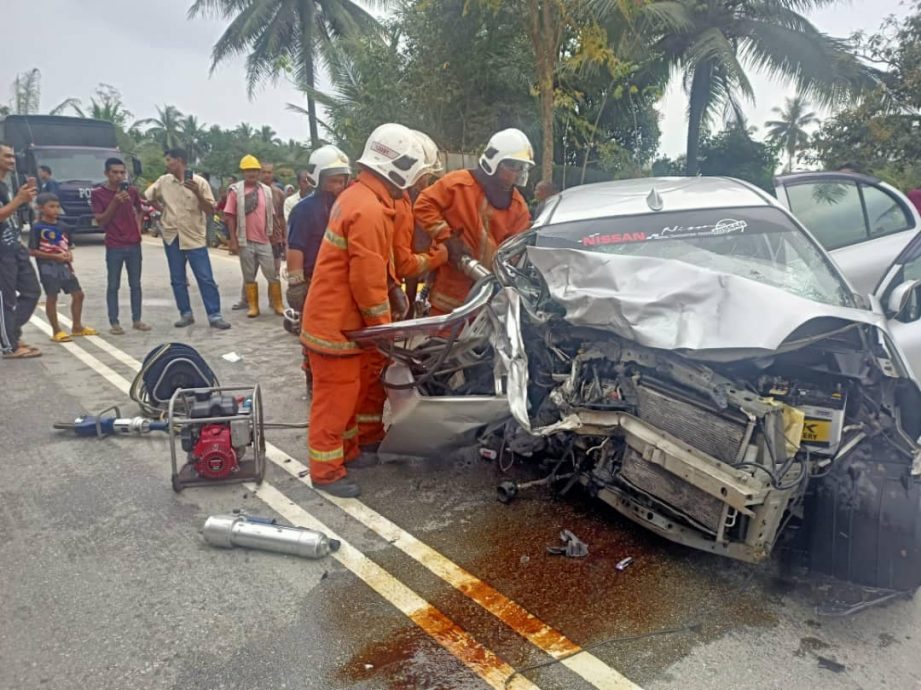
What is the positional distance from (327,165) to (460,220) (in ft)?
3.82

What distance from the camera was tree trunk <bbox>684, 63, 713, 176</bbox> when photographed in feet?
53.7

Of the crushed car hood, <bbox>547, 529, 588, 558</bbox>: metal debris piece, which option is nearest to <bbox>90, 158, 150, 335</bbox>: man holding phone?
the crushed car hood

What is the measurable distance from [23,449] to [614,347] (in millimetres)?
3674

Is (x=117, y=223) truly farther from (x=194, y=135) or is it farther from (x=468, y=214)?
(x=194, y=135)

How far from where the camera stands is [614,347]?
3.16 meters

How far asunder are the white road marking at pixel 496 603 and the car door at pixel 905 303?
8.12ft

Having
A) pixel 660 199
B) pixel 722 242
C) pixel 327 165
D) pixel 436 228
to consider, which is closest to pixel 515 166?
pixel 436 228

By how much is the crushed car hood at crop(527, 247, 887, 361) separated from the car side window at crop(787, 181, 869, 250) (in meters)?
2.43

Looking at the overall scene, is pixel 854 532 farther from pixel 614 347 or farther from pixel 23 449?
pixel 23 449

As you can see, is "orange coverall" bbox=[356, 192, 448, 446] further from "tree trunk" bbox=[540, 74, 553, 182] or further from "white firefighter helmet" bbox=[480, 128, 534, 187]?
"tree trunk" bbox=[540, 74, 553, 182]

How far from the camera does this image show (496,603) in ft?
9.32

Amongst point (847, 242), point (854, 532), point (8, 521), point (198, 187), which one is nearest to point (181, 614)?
point (8, 521)

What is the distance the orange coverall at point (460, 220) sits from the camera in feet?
15.8

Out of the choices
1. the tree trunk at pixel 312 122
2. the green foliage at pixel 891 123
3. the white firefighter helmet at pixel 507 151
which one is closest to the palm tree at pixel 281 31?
the tree trunk at pixel 312 122
